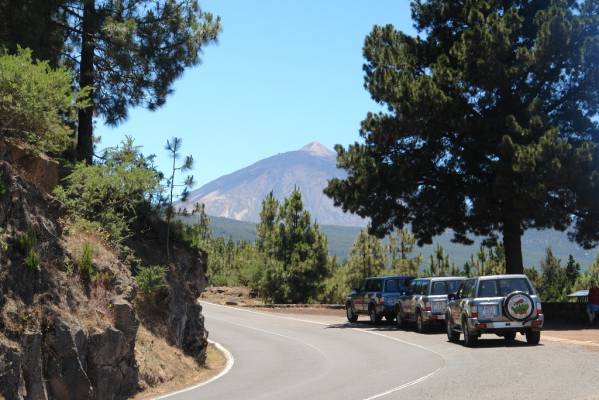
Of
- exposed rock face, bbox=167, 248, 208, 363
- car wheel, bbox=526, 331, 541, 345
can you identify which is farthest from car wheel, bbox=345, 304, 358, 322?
car wheel, bbox=526, 331, 541, 345

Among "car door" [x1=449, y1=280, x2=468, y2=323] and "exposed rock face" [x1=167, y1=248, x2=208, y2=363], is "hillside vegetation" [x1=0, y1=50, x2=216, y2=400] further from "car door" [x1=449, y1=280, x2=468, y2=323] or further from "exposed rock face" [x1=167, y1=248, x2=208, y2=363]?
"car door" [x1=449, y1=280, x2=468, y2=323]

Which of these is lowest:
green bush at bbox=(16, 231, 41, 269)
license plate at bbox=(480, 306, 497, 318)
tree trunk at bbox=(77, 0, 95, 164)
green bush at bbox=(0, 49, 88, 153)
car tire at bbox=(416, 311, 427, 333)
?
car tire at bbox=(416, 311, 427, 333)

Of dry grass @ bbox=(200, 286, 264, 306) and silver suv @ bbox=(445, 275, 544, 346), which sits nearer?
silver suv @ bbox=(445, 275, 544, 346)

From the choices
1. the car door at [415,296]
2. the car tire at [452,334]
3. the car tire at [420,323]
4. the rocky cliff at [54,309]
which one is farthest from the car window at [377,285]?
the rocky cliff at [54,309]

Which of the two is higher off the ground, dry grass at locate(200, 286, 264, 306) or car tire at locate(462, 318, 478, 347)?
dry grass at locate(200, 286, 264, 306)

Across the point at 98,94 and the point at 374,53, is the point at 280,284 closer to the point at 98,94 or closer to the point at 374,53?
the point at 374,53

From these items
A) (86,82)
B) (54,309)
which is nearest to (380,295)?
(86,82)

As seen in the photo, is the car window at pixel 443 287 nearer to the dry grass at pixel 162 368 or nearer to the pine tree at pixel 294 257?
the dry grass at pixel 162 368

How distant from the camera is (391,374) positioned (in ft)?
50.1

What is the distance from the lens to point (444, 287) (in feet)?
83.6

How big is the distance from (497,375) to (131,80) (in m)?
16.0

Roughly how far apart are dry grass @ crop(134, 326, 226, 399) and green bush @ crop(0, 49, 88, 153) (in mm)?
5058

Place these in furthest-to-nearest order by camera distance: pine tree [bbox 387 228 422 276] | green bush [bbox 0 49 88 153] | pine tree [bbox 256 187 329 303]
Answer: pine tree [bbox 387 228 422 276] → pine tree [bbox 256 187 329 303] → green bush [bbox 0 49 88 153]

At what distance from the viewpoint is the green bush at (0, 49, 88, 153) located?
14.4 meters
